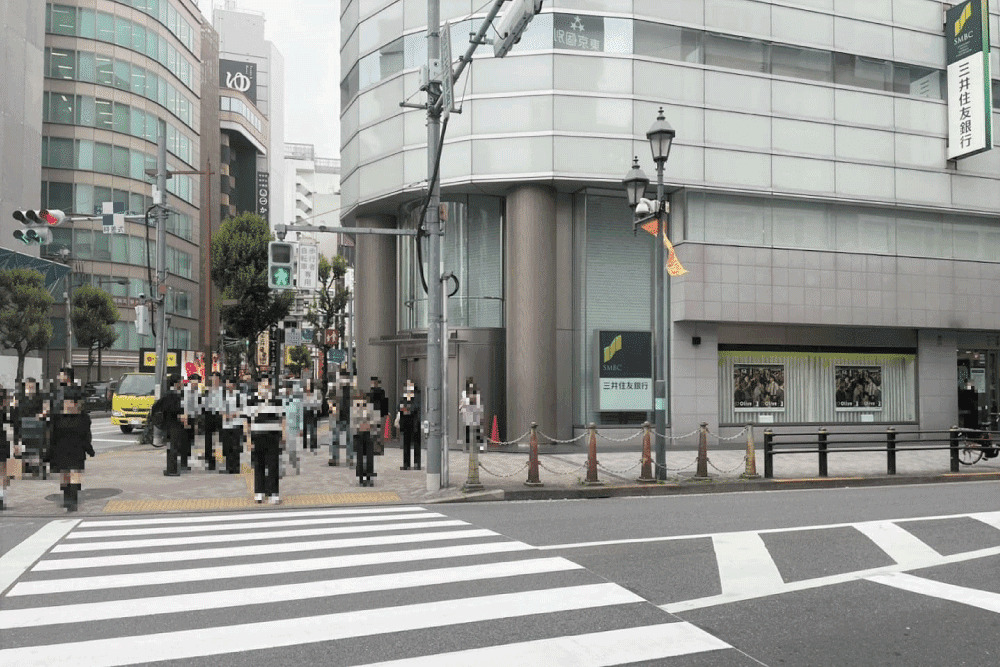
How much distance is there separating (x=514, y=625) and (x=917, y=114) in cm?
2478

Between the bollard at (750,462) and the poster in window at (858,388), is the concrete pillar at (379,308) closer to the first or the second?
the bollard at (750,462)

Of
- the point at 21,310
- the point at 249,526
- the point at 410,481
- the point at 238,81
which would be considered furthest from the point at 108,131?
the point at 249,526

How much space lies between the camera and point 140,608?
250 inches

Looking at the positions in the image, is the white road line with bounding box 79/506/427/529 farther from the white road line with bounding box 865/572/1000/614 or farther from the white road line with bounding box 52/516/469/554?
the white road line with bounding box 865/572/1000/614

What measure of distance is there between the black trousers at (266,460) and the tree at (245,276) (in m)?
24.1

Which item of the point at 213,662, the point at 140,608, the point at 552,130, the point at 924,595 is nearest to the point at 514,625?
the point at 213,662

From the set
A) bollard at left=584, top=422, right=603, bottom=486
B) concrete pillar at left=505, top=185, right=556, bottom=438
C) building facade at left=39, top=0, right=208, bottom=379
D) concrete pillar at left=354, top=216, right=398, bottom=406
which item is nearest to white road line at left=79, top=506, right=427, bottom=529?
bollard at left=584, top=422, right=603, bottom=486

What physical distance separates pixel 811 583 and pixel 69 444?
33.1 feet

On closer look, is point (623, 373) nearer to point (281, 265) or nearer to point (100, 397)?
point (281, 265)

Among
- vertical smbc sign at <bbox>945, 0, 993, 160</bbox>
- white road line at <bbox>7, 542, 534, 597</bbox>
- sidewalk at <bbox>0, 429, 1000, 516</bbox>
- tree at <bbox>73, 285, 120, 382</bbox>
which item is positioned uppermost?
vertical smbc sign at <bbox>945, 0, 993, 160</bbox>

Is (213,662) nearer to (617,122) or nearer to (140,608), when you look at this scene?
(140,608)

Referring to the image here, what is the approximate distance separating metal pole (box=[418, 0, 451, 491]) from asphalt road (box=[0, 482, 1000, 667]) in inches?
99.9

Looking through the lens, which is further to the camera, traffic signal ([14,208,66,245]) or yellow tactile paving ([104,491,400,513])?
traffic signal ([14,208,66,245])

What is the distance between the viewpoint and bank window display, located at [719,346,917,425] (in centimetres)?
2356
